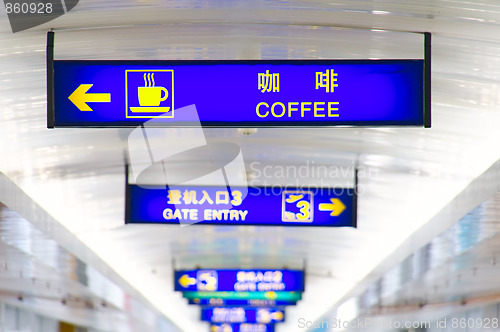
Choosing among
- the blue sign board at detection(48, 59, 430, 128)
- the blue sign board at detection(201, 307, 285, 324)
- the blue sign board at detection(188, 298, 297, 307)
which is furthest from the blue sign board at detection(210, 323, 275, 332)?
the blue sign board at detection(48, 59, 430, 128)

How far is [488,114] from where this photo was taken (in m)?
6.59

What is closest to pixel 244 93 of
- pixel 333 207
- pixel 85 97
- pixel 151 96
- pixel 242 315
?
pixel 151 96

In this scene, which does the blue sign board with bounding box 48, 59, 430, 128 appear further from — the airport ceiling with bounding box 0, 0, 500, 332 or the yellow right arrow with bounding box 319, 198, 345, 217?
the yellow right arrow with bounding box 319, 198, 345, 217

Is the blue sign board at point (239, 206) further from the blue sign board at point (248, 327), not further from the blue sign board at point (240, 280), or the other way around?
the blue sign board at point (248, 327)

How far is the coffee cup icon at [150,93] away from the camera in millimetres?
4828

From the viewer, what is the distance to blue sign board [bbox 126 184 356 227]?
7.65 m

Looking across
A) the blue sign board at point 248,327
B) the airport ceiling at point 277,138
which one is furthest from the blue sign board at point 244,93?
the blue sign board at point 248,327

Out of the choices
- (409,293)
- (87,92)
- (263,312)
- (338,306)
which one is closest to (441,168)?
(87,92)

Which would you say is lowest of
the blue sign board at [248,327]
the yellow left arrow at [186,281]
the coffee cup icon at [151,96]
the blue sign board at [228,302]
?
the blue sign board at [248,327]

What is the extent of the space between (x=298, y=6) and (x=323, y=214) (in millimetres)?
2941

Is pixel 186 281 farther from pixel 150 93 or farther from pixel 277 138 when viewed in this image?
pixel 150 93

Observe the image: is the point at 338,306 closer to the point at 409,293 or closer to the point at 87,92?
the point at 409,293

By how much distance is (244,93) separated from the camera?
15.9 ft

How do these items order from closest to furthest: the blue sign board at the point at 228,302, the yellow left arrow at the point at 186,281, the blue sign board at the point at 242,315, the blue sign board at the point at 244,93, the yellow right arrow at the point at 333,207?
the blue sign board at the point at 244,93, the yellow right arrow at the point at 333,207, the yellow left arrow at the point at 186,281, the blue sign board at the point at 228,302, the blue sign board at the point at 242,315
